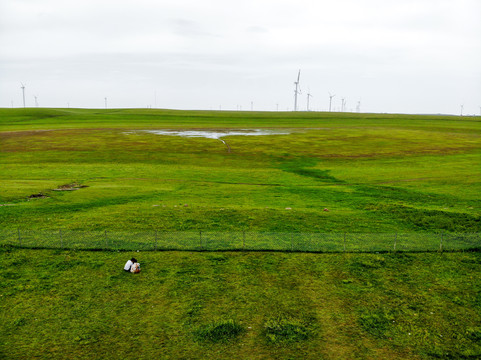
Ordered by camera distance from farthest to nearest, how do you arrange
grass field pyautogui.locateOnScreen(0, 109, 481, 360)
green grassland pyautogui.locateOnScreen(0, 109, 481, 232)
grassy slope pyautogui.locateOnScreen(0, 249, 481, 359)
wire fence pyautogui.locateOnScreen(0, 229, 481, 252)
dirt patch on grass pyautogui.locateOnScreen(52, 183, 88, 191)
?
1. dirt patch on grass pyautogui.locateOnScreen(52, 183, 88, 191)
2. green grassland pyautogui.locateOnScreen(0, 109, 481, 232)
3. wire fence pyautogui.locateOnScreen(0, 229, 481, 252)
4. grass field pyautogui.locateOnScreen(0, 109, 481, 360)
5. grassy slope pyautogui.locateOnScreen(0, 249, 481, 359)

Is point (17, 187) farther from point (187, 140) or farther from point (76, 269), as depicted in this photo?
point (187, 140)

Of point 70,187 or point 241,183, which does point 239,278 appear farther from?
point 70,187

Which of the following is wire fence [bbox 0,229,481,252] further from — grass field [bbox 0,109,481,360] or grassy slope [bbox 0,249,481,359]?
grassy slope [bbox 0,249,481,359]

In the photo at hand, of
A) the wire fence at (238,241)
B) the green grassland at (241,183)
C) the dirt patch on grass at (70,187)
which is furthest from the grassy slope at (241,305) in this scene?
the dirt patch on grass at (70,187)

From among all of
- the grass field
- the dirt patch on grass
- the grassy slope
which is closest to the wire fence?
the grass field

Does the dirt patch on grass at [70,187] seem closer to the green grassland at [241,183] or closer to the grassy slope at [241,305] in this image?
the green grassland at [241,183]
